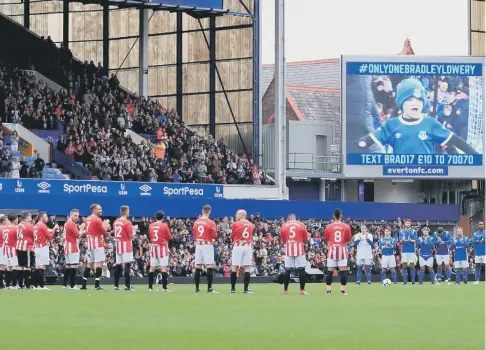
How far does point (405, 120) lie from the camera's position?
210 ft

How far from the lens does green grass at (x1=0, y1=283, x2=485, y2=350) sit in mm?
16516

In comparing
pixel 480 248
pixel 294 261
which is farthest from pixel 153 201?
pixel 294 261

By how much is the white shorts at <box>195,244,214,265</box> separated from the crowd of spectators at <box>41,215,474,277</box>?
39.6 feet

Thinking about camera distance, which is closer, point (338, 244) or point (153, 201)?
point (338, 244)

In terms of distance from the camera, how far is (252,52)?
61.7 meters

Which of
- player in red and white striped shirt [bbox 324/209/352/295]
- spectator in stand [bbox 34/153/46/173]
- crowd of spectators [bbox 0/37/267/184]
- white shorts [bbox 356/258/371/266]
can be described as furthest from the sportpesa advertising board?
player in red and white striped shirt [bbox 324/209/352/295]

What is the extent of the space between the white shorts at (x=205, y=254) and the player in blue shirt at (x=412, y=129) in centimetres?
3300

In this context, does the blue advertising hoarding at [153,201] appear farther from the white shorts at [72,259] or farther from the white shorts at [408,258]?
the white shorts at [72,259]

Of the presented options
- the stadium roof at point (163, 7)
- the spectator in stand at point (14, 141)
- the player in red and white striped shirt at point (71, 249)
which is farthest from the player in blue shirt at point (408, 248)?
the stadium roof at point (163, 7)

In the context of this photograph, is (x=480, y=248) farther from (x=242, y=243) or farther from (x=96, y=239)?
(x=96, y=239)

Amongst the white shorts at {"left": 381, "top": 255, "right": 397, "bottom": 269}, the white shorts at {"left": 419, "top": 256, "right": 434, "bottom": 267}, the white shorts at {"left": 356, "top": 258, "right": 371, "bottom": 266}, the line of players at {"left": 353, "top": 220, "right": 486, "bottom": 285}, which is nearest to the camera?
the white shorts at {"left": 356, "top": 258, "right": 371, "bottom": 266}

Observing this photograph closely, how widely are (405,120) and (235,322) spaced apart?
148ft

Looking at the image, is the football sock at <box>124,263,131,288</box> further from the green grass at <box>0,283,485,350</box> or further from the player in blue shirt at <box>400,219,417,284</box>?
the player in blue shirt at <box>400,219,417,284</box>

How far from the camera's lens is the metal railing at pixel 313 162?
6612cm
